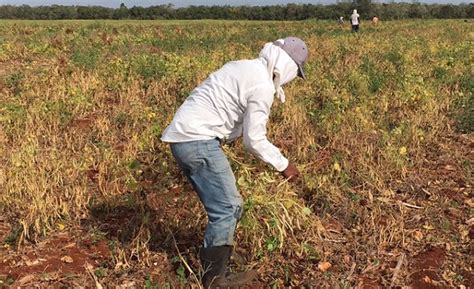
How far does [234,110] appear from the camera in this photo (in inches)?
128

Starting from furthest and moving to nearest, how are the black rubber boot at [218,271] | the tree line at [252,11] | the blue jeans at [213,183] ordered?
the tree line at [252,11] < the black rubber boot at [218,271] < the blue jeans at [213,183]

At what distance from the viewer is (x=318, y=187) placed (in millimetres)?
4621

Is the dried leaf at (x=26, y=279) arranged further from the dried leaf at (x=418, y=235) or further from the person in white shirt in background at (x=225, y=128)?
the dried leaf at (x=418, y=235)

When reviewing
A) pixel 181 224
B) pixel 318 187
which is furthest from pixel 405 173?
pixel 181 224

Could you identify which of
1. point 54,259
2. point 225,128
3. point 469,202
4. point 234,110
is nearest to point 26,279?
point 54,259

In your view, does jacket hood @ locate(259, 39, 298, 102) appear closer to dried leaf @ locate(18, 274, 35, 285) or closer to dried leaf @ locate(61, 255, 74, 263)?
dried leaf @ locate(61, 255, 74, 263)

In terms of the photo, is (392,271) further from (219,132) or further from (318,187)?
(219,132)

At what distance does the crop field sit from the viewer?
3658 millimetres

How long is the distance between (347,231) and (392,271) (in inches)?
24.4

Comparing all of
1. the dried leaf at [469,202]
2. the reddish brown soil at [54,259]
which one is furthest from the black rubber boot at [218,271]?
the dried leaf at [469,202]

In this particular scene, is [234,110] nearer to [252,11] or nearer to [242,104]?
[242,104]

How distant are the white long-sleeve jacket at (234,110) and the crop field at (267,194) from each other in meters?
0.57

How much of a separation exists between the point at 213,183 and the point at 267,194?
0.61 m

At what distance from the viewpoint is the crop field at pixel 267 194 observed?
12.0 ft
